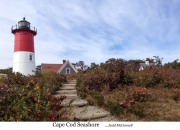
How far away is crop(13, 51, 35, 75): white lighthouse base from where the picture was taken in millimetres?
27156

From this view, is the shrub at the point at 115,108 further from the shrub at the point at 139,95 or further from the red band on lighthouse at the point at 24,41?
the red band on lighthouse at the point at 24,41

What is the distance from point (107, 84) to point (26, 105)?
196 inches

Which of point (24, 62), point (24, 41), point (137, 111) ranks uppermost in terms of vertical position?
point (24, 41)

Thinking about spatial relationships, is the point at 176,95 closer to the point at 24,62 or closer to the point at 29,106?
the point at 29,106

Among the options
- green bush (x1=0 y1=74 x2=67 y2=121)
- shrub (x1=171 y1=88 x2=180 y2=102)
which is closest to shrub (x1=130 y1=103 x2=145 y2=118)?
green bush (x1=0 y1=74 x2=67 y2=121)

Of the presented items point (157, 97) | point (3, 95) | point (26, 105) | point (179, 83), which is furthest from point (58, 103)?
point (179, 83)

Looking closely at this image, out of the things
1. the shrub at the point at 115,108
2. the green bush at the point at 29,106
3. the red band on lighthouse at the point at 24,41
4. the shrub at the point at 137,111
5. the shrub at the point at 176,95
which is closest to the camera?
the green bush at the point at 29,106

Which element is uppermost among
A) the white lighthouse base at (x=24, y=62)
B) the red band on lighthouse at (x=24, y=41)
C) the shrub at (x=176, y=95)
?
the red band on lighthouse at (x=24, y=41)

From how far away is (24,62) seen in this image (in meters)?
27.1

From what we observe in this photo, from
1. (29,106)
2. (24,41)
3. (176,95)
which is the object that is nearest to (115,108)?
(29,106)

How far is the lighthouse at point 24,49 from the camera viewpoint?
89.3 feet

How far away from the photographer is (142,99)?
8922 millimetres

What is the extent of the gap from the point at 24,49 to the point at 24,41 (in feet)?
4.20

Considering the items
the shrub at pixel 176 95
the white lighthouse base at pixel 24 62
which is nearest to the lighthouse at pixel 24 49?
the white lighthouse base at pixel 24 62
